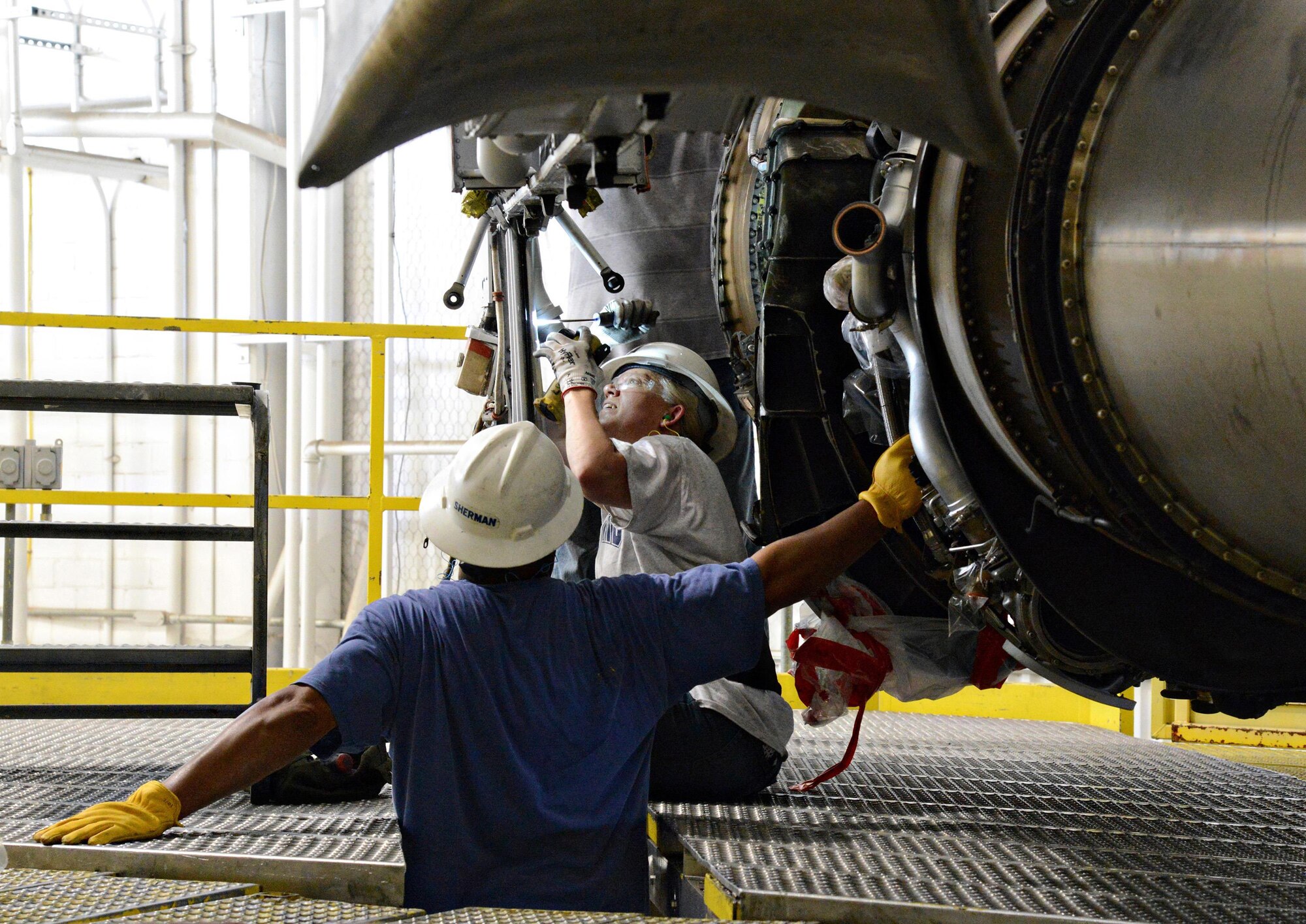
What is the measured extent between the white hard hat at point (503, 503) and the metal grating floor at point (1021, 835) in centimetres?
70

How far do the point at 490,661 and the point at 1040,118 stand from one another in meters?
1.39

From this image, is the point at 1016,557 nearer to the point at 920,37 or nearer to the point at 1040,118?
the point at 1040,118

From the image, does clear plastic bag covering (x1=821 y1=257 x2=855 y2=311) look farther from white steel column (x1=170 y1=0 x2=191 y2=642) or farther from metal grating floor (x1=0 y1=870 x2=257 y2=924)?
white steel column (x1=170 y1=0 x2=191 y2=642)

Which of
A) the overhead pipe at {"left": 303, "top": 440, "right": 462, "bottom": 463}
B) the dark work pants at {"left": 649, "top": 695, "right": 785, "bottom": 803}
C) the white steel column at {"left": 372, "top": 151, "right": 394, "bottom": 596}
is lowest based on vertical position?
the dark work pants at {"left": 649, "top": 695, "right": 785, "bottom": 803}

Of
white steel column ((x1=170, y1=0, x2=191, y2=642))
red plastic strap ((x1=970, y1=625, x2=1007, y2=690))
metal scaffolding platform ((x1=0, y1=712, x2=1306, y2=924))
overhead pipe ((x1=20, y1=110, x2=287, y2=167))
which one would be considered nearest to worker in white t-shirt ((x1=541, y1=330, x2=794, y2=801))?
metal scaffolding platform ((x1=0, y1=712, x2=1306, y2=924))

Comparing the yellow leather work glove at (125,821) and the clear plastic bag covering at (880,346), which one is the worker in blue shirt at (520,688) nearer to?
the yellow leather work glove at (125,821)

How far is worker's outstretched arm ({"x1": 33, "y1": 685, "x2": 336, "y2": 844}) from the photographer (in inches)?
81.8

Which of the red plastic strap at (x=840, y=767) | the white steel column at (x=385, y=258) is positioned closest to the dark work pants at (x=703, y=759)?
the red plastic strap at (x=840, y=767)

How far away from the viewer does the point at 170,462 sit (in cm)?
831

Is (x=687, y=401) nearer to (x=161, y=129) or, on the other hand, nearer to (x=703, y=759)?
(x=703, y=759)

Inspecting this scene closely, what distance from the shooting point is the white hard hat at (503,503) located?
236 cm

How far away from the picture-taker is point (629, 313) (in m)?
3.52

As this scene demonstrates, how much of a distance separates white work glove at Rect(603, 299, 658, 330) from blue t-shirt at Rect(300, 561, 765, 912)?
1.29 metres

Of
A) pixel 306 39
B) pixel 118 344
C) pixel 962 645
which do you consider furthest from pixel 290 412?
pixel 962 645
